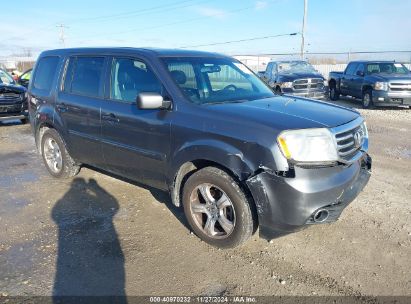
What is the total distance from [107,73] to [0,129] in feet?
25.7

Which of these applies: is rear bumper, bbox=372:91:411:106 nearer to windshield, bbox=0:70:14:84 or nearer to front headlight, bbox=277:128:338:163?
front headlight, bbox=277:128:338:163

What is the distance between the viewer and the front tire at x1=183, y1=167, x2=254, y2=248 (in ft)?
11.5

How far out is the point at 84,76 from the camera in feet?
16.6

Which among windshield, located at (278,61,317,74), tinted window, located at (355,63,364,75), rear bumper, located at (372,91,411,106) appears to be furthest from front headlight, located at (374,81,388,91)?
windshield, located at (278,61,317,74)

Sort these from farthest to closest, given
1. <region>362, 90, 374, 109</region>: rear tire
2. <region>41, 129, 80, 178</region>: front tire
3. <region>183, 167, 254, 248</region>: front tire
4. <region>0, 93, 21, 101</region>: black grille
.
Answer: <region>362, 90, 374, 109</region>: rear tire → <region>0, 93, 21, 101</region>: black grille → <region>41, 129, 80, 178</region>: front tire → <region>183, 167, 254, 248</region>: front tire

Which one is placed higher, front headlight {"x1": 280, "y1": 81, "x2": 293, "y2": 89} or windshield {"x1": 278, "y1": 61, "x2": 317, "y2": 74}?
windshield {"x1": 278, "y1": 61, "x2": 317, "y2": 74}

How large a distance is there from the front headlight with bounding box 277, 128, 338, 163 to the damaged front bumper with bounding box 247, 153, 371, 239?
10 centimetres

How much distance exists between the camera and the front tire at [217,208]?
138 inches

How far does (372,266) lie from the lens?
3.41 meters

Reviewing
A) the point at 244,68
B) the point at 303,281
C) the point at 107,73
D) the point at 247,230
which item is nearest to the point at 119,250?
the point at 247,230

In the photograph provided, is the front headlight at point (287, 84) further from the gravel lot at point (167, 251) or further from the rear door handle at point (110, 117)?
the rear door handle at point (110, 117)

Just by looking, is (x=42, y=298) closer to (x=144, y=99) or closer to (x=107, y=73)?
(x=144, y=99)

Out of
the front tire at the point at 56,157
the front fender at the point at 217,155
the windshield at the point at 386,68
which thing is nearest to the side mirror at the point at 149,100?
the front fender at the point at 217,155

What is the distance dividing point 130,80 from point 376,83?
11676 mm
